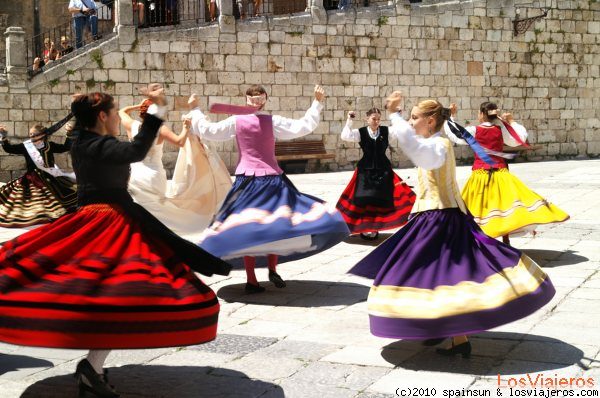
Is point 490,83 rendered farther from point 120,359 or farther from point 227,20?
point 120,359

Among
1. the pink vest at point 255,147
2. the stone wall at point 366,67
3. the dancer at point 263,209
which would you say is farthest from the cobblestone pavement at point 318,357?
the stone wall at point 366,67

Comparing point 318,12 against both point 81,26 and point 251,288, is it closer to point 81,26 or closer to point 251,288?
point 81,26

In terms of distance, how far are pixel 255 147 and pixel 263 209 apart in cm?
57

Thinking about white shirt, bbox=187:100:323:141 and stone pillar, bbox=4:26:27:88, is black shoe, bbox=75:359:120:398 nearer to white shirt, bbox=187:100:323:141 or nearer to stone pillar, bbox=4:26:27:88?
white shirt, bbox=187:100:323:141

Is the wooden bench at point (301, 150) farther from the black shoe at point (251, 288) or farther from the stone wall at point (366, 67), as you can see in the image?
the black shoe at point (251, 288)

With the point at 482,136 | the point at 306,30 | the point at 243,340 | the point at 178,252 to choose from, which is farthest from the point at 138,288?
the point at 306,30

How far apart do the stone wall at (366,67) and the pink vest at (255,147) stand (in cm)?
1066

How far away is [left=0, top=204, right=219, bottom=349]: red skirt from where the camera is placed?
392 cm

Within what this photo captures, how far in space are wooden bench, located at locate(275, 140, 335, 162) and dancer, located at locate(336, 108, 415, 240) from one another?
8639mm

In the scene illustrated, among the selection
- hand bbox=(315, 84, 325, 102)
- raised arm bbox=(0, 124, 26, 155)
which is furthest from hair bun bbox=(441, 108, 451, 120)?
raised arm bbox=(0, 124, 26, 155)

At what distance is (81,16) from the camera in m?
17.6

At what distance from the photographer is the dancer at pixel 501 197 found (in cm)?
812

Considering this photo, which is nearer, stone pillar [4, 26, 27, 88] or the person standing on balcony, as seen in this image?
stone pillar [4, 26, 27, 88]

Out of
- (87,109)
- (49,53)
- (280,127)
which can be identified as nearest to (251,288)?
(280,127)
